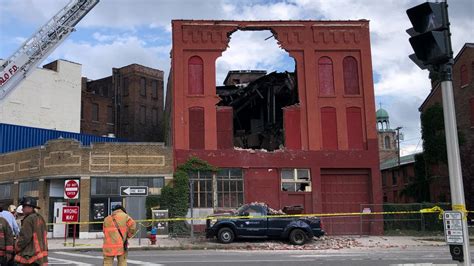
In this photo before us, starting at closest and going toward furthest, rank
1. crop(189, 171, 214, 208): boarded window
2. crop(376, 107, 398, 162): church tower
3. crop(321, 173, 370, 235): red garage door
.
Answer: crop(189, 171, 214, 208): boarded window
crop(321, 173, 370, 235): red garage door
crop(376, 107, 398, 162): church tower

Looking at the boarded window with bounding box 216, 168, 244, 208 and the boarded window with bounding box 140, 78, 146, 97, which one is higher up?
the boarded window with bounding box 140, 78, 146, 97

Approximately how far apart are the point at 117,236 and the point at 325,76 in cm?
2477

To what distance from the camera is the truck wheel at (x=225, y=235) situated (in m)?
23.0

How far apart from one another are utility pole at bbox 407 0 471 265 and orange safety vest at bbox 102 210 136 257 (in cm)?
543

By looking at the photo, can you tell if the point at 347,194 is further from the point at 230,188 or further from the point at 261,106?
the point at 261,106

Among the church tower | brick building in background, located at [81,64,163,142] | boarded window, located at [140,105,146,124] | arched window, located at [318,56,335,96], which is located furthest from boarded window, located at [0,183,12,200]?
the church tower

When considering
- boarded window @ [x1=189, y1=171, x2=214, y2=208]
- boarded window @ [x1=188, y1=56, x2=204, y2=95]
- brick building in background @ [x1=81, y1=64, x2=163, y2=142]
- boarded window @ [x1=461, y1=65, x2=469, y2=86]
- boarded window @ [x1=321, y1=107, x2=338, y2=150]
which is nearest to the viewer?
boarded window @ [x1=189, y1=171, x2=214, y2=208]

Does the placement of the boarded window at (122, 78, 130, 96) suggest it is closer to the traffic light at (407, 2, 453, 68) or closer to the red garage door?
the red garage door

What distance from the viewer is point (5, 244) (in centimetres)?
816

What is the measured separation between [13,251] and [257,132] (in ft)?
93.6

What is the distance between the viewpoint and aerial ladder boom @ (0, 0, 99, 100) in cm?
3516

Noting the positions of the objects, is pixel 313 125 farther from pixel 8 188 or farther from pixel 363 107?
pixel 8 188

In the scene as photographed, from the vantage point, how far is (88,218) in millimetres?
28547

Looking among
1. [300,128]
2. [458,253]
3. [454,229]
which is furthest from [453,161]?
[300,128]
